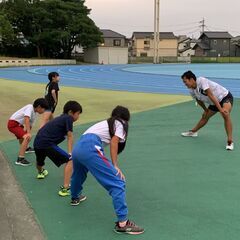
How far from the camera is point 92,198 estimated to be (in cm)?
501

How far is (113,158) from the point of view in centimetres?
408

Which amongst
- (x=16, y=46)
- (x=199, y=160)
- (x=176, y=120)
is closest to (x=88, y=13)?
(x=16, y=46)

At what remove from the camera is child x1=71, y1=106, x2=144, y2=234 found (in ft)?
13.0

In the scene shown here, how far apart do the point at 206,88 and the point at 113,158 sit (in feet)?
12.0

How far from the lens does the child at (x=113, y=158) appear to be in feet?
13.0

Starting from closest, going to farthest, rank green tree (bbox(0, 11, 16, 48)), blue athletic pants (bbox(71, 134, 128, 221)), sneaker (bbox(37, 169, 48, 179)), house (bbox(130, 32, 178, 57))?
blue athletic pants (bbox(71, 134, 128, 221)) < sneaker (bbox(37, 169, 48, 179)) < green tree (bbox(0, 11, 16, 48)) < house (bbox(130, 32, 178, 57))

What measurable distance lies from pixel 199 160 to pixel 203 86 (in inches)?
53.8

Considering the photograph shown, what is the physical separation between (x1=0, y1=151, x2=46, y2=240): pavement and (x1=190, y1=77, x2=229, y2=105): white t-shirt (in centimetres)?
346

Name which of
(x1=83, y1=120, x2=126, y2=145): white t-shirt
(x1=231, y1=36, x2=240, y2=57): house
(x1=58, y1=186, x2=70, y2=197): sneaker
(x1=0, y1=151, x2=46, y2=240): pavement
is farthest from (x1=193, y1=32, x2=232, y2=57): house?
(x1=83, y1=120, x2=126, y2=145): white t-shirt

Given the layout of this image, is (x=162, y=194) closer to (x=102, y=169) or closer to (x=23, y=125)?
(x=102, y=169)

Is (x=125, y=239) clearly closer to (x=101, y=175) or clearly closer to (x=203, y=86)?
(x=101, y=175)

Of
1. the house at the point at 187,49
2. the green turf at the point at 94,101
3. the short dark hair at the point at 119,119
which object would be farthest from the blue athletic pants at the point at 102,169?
the house at the point at 187,49

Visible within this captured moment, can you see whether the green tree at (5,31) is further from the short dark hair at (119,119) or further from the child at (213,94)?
the short dark hair at (119,119)

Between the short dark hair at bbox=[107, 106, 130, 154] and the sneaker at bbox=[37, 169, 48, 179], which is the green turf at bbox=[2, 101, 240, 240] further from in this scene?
the short dark hair at bbox=[107, 106, 130, 154]
